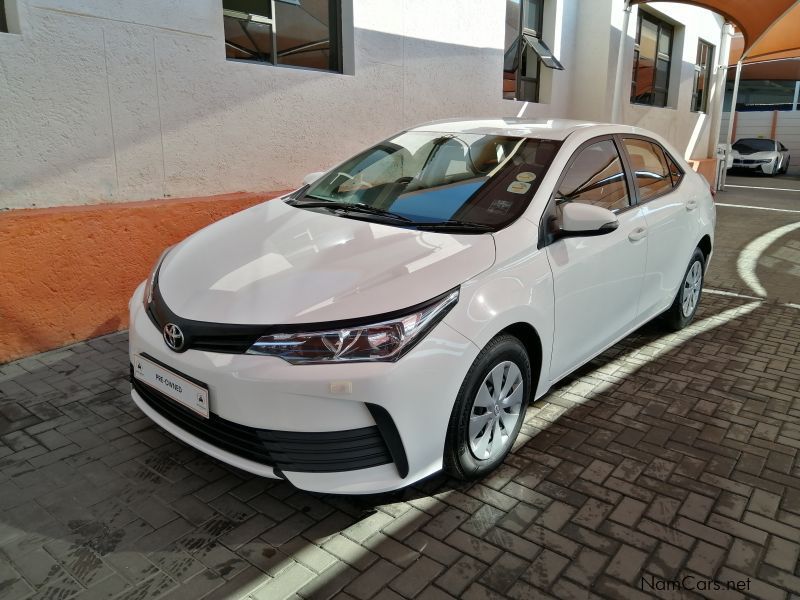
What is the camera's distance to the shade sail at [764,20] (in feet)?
34.8

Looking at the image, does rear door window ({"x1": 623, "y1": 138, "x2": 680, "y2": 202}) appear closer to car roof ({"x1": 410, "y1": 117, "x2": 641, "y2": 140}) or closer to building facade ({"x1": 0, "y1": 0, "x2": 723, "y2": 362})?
car roof ({"x1": 410, "y1": 117, "x2": 641, "y2": 140})

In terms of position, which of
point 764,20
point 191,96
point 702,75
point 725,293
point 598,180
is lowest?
point 725,293

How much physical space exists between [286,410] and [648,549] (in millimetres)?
1520

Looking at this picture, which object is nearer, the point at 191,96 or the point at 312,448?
the point at 312,448

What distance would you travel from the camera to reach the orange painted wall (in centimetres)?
408

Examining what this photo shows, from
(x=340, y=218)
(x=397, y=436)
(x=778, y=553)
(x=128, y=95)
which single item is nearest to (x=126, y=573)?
(x=397, y=436)

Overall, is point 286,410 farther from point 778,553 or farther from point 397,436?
point 778,553

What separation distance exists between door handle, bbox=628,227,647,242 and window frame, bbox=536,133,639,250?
133 mm

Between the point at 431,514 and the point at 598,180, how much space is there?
6.92 feet

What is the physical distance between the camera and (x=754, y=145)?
2233 centimetres

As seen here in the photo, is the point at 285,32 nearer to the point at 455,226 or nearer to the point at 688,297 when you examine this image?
the point at 455,226

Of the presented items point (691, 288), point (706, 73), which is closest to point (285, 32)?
point (691, 288)

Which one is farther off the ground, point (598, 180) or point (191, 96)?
point (191, 96)

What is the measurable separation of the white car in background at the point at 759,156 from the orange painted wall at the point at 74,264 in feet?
72.2
